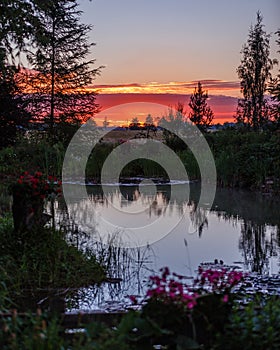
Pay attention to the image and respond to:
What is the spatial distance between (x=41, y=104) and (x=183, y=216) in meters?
13.4

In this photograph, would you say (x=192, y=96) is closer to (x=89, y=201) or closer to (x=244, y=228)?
(x=89, y=201)

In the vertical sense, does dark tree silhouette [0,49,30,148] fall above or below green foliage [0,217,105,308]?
above

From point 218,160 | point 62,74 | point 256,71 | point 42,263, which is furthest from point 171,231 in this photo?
point 62,74

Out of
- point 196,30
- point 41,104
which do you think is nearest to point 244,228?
point 196,30

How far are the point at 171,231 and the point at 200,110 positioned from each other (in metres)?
16.0

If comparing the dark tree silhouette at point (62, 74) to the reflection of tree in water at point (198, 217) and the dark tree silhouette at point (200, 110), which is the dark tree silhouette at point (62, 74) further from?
the reflection of tree in water at point (198, 217)

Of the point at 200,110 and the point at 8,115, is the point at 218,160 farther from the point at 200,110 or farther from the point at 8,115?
the point at 200,110

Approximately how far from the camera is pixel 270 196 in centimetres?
1393

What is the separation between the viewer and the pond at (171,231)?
668 cm

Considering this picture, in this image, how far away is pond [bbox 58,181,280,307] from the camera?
Answer: 6.68 meters

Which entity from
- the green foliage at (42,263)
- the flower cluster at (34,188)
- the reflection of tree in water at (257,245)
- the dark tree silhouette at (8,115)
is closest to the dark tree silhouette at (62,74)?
the dark tree silhouette at (8,115)

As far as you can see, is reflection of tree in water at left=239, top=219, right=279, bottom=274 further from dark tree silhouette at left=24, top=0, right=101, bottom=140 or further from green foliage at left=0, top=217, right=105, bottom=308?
dark tree silhouette at left=24, top=0, right=101, bottom=140

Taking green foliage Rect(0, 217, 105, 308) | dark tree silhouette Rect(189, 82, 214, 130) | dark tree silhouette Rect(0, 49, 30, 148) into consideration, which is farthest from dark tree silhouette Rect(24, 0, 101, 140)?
green foliage Rect(0, 217, 105, 308)

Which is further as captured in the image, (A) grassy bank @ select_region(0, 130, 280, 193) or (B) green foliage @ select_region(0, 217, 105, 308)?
(A) grassy bank @ select_region(0, 130, 280, 193)
